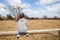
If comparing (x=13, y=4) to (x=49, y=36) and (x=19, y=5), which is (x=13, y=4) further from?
(x=49, y=36)

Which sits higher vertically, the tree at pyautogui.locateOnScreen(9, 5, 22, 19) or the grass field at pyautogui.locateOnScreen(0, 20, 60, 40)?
the tree at pyautogui.locateOnScreen(9, 5, 22, 19)

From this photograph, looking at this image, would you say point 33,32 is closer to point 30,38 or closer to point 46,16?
point 30,38

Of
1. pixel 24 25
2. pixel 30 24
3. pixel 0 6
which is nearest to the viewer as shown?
pixel 24 25

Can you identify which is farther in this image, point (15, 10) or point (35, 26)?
point (35, 26)

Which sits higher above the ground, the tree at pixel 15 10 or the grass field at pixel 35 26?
the tree at pixel 15 10

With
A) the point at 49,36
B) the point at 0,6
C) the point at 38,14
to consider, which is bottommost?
the point at 49,36

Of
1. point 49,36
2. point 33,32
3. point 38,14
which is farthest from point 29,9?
point 49,36

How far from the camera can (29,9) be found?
3680mm

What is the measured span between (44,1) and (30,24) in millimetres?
678

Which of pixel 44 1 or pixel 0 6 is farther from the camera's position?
pixel 44 1

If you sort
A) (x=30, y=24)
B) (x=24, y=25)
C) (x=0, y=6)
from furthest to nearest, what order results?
(x=30, y=24), (x=0, y=6), (x=24, y=25)

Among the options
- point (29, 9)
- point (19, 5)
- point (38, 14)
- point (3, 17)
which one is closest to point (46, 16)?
point (38, 14)

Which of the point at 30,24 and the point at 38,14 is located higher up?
the point at 38,14

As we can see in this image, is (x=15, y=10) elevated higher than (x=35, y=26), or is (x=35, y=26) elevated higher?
(x=15, y=10)
